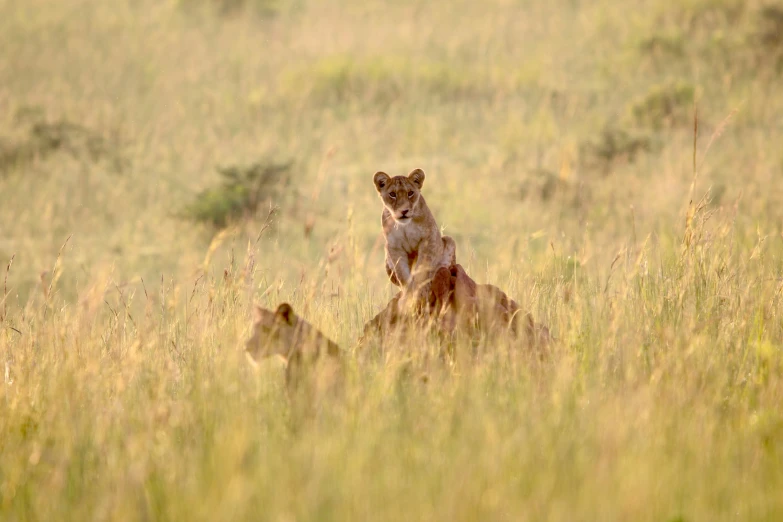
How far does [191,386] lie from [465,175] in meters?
10.7

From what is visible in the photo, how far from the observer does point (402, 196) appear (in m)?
6.25

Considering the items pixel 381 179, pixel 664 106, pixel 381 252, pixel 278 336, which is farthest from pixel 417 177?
pixel 664 106

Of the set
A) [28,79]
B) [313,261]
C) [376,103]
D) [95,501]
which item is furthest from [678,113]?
[95,501]

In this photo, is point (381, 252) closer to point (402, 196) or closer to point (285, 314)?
point (402, 196)

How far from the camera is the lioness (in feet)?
15.0

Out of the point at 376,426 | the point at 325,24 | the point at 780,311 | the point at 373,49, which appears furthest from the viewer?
the point at 325,24

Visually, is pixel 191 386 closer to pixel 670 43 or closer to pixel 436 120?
pixel 436 120

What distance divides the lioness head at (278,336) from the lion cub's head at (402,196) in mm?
1551

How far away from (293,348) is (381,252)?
8088 mm

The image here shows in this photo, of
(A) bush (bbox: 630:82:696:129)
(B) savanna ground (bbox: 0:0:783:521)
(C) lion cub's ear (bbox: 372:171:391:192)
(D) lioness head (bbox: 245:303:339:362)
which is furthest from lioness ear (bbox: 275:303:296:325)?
(A) bush (bbox: 630:82:696:129)

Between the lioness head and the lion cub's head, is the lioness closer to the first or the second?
the lioness head

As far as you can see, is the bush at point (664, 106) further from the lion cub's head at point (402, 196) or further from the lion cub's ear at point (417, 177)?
the lion cub's head at point (402, 196)

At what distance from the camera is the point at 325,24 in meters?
→ 26.8

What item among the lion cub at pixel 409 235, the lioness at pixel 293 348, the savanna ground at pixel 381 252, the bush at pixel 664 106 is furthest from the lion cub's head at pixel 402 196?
the bush at pixel 664 106
